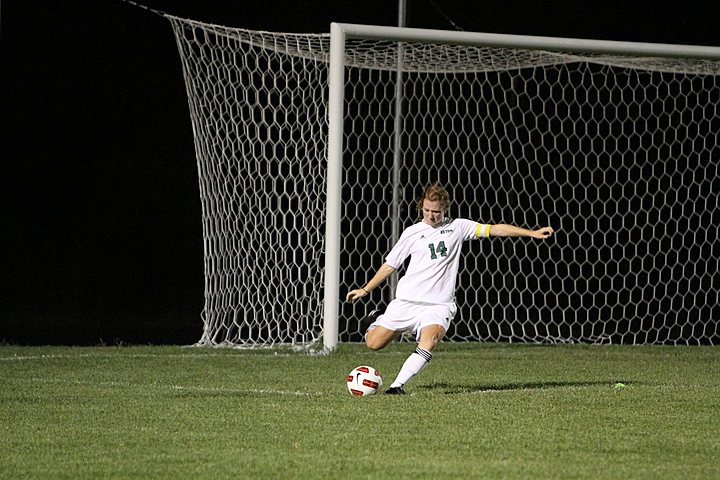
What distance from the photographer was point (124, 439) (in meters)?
6.03

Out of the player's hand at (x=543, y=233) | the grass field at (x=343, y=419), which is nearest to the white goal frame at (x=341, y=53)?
the grass field at (x=343, y=419)

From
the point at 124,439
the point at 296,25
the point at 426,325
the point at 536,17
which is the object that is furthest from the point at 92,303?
the point at 124,439

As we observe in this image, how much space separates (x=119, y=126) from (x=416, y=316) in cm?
1428

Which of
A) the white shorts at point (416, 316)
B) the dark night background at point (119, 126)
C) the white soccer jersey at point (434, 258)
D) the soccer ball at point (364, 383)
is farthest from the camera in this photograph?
the dark night background at point (119, 126)

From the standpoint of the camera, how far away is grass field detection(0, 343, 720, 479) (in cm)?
537

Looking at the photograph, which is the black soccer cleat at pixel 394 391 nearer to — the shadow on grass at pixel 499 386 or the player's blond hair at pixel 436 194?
the shadow on grass at pixel 499 386

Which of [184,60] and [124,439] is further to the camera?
[184,60]

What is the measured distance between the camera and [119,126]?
70.7 feet

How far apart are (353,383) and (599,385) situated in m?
1.78

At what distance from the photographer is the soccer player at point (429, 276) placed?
319 inches

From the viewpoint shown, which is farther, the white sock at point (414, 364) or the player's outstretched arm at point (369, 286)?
the player's outstretched arm at point (369, 286)

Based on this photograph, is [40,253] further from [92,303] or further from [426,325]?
[426,325]

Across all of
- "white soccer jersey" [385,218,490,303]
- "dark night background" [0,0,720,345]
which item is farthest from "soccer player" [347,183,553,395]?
"dark night background" [0,0,720,345]

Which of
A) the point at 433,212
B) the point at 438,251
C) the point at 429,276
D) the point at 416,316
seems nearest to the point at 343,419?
the point at 416,316
